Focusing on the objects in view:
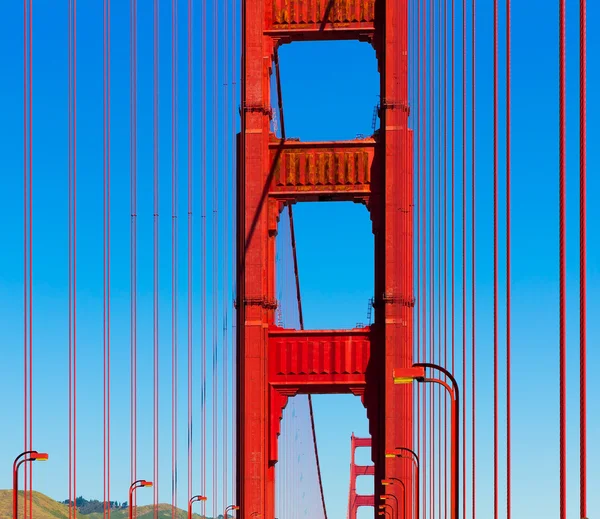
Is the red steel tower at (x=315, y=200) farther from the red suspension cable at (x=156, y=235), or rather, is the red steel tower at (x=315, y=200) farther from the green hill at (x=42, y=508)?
the green hill at (x=42, y=508)

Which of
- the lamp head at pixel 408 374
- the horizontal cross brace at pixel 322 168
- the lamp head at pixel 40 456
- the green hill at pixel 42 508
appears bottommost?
the lamp head at pixel 40 456

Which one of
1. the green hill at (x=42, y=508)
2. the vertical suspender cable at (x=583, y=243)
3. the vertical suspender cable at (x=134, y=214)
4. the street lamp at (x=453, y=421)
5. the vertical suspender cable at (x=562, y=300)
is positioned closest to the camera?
the vertical suspender cable at (x=583, y=243)

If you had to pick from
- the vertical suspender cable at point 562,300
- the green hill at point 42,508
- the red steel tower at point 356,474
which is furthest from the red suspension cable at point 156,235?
the green hill at point 42,508

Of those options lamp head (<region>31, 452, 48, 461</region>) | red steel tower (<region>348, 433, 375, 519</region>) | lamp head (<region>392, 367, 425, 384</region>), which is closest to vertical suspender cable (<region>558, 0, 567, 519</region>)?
lamp head (<region>392, 367, 425, 384</region>)

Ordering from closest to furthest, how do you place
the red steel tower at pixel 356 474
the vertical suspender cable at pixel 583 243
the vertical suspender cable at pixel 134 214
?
the vertical suspender cable at pixel 583 243, the vertical suspender cable at pixel 134 214, the red steel tower at pixel 356 474

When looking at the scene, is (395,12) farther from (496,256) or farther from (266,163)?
(496,256)

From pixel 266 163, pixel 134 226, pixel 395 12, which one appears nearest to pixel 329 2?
pixel 395 12
